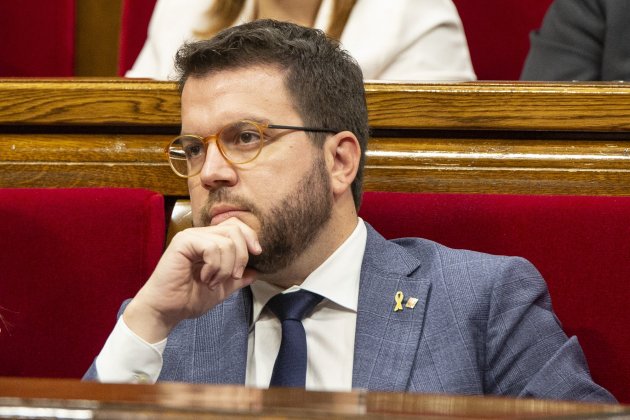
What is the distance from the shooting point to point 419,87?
0.77 metres

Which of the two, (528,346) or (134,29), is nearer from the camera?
(528,346)

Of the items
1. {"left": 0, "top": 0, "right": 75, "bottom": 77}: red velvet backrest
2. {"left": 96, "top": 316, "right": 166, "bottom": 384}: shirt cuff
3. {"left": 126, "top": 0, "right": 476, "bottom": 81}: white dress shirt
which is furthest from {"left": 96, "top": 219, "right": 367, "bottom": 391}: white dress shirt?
{"left": 0, "top": 0, "right": 75, "bottom": 77}: red velvet backrest

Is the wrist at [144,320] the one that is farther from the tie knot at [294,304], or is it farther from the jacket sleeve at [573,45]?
the jacket sleeve at [573,45]

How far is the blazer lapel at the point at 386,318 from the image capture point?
0.67 metres

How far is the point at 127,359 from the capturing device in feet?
2.17

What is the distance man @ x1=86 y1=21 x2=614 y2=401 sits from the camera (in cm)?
66

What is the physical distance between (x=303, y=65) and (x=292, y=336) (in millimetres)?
197

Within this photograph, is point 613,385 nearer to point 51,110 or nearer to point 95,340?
point 95,340

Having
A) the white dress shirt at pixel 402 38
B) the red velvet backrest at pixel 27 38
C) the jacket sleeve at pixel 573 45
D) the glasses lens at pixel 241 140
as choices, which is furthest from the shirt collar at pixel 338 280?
the red velvet backrest at pixel 27 38

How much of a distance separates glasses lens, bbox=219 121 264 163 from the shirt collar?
10 cm

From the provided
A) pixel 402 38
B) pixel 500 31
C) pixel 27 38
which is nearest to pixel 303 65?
pixel 402 38

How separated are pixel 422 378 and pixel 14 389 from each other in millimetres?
389

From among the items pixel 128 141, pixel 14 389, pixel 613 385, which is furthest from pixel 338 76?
pixel 14 389

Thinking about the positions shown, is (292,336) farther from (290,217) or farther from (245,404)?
(245,404)
